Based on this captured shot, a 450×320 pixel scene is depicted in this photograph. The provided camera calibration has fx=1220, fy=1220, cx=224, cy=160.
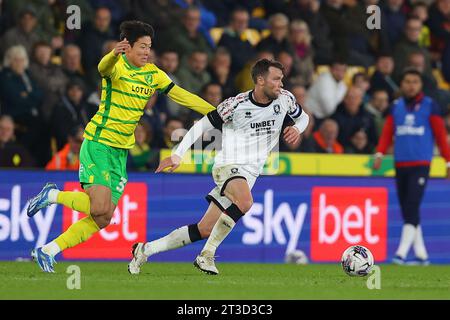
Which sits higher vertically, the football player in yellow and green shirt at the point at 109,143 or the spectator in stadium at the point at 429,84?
the spectator in stadium at the point at 429,84

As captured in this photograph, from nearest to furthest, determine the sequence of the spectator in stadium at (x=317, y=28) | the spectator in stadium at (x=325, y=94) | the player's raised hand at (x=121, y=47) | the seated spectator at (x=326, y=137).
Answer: the player's raised hand at (x=121, y=47)
the seated spectator at (x=326, y=137)
the spectator in stadium at (x=325, y=94)
the spectator in stadium at (x=317, y=28)

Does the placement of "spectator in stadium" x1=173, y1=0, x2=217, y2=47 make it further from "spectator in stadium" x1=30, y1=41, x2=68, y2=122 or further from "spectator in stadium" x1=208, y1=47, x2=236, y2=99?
"spectator in stadium" x1=30, y1=41, x2=68, y2=122

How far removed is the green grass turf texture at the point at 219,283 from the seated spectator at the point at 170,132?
7.75ft

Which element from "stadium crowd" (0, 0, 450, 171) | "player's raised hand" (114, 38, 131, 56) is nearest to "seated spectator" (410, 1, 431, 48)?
"stadium crowd" (0, 0, 450, 171)

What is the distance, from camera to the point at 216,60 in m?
17.0

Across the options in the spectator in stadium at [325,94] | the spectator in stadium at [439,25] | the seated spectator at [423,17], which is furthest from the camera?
the spectator in stadium at [439,25]

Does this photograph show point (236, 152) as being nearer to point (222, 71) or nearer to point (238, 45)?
point (222, 71)

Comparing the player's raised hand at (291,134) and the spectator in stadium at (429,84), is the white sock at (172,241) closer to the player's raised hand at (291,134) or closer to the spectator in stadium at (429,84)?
the player's raised hand at (291,134)

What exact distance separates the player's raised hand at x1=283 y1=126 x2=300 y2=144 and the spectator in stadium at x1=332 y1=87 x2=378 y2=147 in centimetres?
610

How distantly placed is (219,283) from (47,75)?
596 centimetres

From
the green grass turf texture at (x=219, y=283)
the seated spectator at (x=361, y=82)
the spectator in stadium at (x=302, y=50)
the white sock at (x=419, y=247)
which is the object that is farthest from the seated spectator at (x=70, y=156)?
the seated spectator at (x=361, y=82)

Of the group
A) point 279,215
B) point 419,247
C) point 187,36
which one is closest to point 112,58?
point 279,215

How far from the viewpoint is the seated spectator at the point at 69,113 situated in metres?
15.1

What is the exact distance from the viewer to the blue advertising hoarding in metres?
13.9
